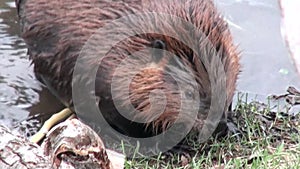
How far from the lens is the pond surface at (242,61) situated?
13.9ft

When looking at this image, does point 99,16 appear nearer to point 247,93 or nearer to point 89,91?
point 89,91

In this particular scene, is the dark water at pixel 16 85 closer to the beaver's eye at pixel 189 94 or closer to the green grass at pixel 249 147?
the green grass at pixel 249 147

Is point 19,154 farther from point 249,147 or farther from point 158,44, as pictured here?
point 249,147

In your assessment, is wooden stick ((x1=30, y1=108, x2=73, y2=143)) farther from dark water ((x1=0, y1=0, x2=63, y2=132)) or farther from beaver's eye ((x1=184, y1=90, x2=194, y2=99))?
beaver's eye ((x1=184, y1=90, x2=194, y2=99))

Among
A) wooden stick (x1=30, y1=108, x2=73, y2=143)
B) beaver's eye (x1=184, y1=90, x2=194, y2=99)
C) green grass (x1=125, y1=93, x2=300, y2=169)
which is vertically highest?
beaver's eye (x1=184, y1=90, x2=194, y2=99)

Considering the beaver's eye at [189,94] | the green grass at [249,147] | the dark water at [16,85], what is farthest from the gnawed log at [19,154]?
the dark water at [16,85]

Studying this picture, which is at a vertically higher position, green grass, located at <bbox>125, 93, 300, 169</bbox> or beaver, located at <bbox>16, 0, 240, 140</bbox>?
beaver, located at <bbox>16, 0, 240, 140</bbox>

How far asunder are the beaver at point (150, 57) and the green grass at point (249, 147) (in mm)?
183

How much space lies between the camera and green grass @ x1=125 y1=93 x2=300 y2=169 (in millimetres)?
3342

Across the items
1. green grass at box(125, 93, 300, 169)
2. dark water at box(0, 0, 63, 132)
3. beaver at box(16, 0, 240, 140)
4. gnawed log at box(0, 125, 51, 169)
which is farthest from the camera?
dark water at box(0, 0, 63, 132)

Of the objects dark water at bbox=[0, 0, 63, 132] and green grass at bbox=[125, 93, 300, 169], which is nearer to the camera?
green grass at bbox=[125, 93, 300, 169]

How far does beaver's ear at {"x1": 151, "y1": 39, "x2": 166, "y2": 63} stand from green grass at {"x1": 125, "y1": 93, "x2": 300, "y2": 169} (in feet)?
1.61

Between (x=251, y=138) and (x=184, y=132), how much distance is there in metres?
0.39

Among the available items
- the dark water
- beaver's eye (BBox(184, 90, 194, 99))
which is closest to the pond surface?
the dark water
